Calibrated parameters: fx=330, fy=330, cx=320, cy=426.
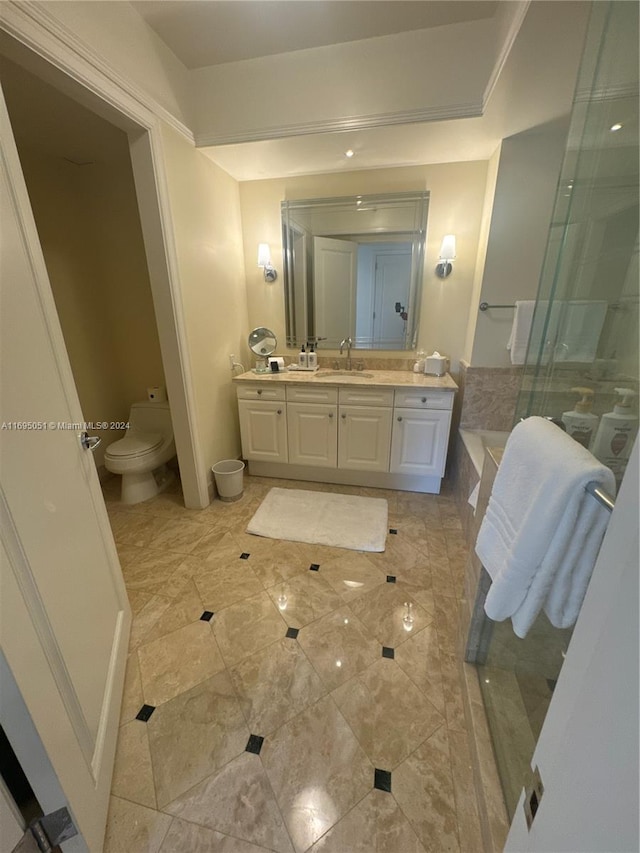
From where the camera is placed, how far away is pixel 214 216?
230 cm

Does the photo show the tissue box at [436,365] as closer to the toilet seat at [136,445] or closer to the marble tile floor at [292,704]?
the marble tile floor at [292,704]

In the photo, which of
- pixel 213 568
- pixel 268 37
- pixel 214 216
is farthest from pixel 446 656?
pixel 268 37

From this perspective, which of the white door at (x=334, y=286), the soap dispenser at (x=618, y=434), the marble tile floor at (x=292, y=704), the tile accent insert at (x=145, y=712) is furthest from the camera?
the white door at (x=334, y=286)

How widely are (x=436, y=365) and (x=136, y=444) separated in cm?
229

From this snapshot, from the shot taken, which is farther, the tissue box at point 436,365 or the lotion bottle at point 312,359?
the lotion bottle at point 312,359

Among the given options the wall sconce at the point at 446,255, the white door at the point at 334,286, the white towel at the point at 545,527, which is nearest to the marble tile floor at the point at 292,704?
the white towel at the point at 545,527

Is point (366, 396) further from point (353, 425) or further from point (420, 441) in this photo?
point (420, 441)

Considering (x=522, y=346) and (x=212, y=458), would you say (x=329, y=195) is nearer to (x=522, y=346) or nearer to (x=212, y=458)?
(x=522, y=346)

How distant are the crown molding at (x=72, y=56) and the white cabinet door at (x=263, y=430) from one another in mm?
1680

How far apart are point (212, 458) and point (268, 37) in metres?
2.42

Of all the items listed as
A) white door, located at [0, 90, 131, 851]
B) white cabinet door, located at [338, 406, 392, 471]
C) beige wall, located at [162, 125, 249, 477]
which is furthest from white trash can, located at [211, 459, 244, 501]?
white door, located at [0, 90, 131, 851]

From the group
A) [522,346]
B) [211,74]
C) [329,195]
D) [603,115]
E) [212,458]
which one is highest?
[211,74]

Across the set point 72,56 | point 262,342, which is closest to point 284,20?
point 72,56

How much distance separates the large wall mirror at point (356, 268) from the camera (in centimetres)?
248
